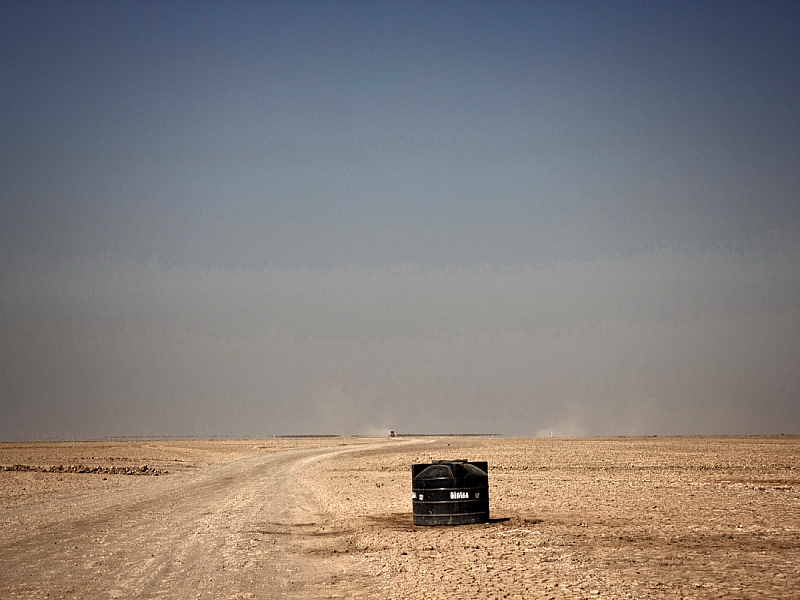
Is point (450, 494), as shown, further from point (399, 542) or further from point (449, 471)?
point (399, 542)

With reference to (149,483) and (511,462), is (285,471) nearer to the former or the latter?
(149,483)

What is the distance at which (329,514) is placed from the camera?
1897 centimetres

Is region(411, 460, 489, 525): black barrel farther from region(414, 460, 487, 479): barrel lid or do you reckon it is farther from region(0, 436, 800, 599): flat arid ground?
region(0, 436, 800, 599): flat arid ground

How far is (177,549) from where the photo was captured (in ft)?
44.5

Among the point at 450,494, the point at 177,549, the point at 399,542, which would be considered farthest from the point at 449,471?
the point at 177,549

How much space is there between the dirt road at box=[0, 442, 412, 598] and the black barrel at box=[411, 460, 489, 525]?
5.95 ft

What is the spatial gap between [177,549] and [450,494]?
509cm

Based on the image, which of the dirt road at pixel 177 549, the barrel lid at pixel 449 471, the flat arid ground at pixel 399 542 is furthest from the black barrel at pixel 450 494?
the dirt road at pixel 177 549

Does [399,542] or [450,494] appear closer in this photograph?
[399,542]

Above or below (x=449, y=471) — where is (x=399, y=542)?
below

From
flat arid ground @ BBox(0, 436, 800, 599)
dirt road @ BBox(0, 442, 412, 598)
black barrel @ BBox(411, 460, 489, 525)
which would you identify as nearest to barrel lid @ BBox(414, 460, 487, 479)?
black barrel @ BBox(411, 460, 489, 525)

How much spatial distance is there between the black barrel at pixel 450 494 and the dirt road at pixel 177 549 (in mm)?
1812

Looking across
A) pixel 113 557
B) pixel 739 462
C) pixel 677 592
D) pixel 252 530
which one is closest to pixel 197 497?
pixel 252 530

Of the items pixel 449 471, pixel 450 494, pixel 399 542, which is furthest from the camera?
pixel 450 494
